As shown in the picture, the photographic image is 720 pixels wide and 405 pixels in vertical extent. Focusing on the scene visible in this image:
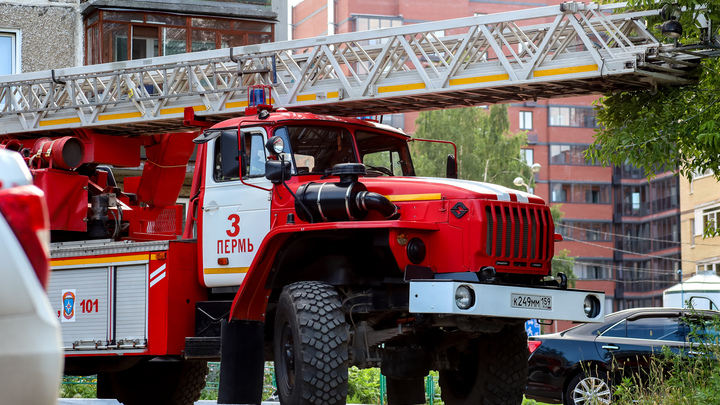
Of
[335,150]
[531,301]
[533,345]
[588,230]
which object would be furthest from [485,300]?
[588,230]

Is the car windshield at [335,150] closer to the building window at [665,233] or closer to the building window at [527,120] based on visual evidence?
the building window at [527,120]

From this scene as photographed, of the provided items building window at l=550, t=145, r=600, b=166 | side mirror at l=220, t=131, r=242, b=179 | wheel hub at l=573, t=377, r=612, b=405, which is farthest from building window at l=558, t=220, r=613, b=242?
side mirror at l=220, t=131, r=242, b=179

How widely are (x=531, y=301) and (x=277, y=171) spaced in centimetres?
238

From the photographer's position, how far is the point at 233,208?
934 cm

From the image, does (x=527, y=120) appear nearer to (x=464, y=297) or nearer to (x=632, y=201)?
(x=632, y=201)

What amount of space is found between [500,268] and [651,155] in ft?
13.3

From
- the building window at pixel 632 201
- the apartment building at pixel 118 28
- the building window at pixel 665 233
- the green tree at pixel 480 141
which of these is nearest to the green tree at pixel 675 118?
the apartment building at pixel 118 28

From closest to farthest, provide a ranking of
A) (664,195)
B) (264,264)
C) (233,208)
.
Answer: (264,264)
(233,208)
(664,195)

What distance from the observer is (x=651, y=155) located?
11.5 meters

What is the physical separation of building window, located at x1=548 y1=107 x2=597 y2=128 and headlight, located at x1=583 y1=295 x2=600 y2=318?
216 feet

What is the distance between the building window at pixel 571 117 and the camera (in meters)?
73.6

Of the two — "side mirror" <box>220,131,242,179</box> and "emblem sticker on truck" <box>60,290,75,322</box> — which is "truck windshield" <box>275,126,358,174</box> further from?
"emblem sticker on truck" <box>60,290,75,322</box>

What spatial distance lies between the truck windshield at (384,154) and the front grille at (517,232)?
5.18ft

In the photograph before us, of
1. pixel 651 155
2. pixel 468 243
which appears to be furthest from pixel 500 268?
pixel 651 155
